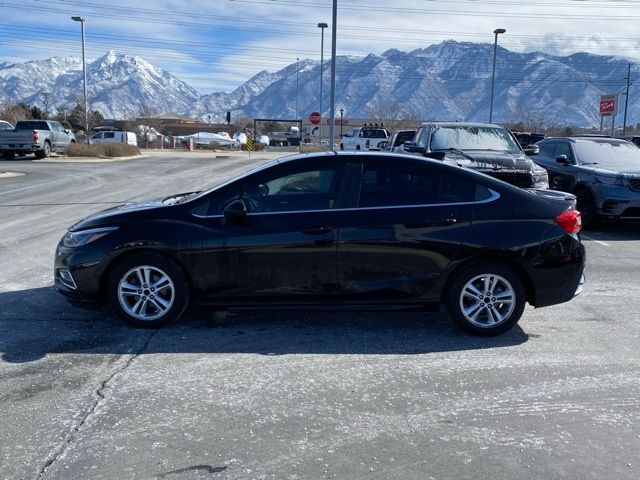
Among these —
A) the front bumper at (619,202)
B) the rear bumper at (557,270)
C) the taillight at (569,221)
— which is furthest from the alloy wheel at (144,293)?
the front bumper at (619,202)

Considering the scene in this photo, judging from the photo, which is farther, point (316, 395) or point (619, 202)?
point (619, 202)

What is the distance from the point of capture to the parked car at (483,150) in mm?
10469

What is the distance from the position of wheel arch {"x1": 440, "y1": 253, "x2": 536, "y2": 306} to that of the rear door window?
1.78 feet

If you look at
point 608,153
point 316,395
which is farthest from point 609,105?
point 316,395

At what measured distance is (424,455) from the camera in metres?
3.62

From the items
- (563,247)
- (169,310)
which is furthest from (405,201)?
(169,310)

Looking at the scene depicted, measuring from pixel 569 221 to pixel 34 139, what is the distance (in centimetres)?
2940

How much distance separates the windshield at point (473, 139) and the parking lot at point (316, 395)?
5449 millimetres

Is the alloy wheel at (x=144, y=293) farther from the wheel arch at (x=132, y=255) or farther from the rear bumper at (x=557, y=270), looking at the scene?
the rear bumper at (x=557, y=270)

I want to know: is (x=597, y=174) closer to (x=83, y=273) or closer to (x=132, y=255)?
(x=132, y=255)

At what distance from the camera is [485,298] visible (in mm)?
5656

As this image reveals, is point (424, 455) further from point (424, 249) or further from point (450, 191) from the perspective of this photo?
point (450, 191)

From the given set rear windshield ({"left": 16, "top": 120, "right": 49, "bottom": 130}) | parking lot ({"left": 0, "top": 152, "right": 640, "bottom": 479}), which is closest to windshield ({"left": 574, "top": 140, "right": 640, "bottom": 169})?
parking lot ({"left": 0, "top": 152, "right": 640, "bottom": 479})

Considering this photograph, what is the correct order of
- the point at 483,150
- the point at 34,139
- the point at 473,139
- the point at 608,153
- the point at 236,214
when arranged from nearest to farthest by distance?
the point at 236,214, the point at 483,150, the point at 473,139, the point at 608,153, the point at 34,139
